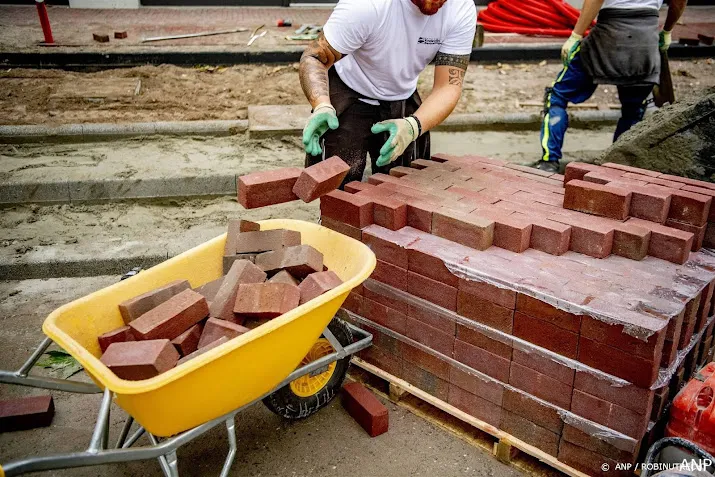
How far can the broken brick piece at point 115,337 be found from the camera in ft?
8.13

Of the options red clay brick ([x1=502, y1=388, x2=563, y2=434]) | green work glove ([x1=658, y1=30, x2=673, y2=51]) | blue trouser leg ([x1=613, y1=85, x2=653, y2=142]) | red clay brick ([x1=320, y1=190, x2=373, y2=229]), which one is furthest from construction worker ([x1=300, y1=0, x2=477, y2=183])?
green work glove ([x1=658, y1=30, x2=673, y2=51])

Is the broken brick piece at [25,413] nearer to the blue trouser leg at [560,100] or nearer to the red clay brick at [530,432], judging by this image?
the red clay brick at [530,432]

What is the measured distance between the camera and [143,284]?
2777 millimetres

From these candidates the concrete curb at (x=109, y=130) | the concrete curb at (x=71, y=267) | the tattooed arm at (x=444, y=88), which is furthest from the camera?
the concrete curb at (x=109, y=130)

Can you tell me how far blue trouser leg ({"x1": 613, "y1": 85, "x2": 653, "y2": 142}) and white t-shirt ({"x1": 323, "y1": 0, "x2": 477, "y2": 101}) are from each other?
8.40ft

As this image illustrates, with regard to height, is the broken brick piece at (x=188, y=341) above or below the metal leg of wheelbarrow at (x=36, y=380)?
above

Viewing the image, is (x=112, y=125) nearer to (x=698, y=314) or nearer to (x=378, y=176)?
(x=378, y=176)

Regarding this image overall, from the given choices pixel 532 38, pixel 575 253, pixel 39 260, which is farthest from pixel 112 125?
pixel 532 38

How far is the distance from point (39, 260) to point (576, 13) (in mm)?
9941

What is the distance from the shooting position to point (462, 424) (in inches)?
123

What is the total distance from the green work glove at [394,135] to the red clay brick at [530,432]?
1.59 m

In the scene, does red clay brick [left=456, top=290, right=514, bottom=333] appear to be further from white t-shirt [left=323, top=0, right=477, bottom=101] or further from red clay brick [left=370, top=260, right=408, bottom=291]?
white t-shirt [left=323, top=0, right=477, bottom=101]

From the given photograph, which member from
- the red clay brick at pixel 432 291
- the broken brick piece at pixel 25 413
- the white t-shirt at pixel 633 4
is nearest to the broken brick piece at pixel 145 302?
the broken brick piece at pixel 25 413

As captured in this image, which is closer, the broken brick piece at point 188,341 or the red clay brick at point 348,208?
the broken brick piece at point 188,341
